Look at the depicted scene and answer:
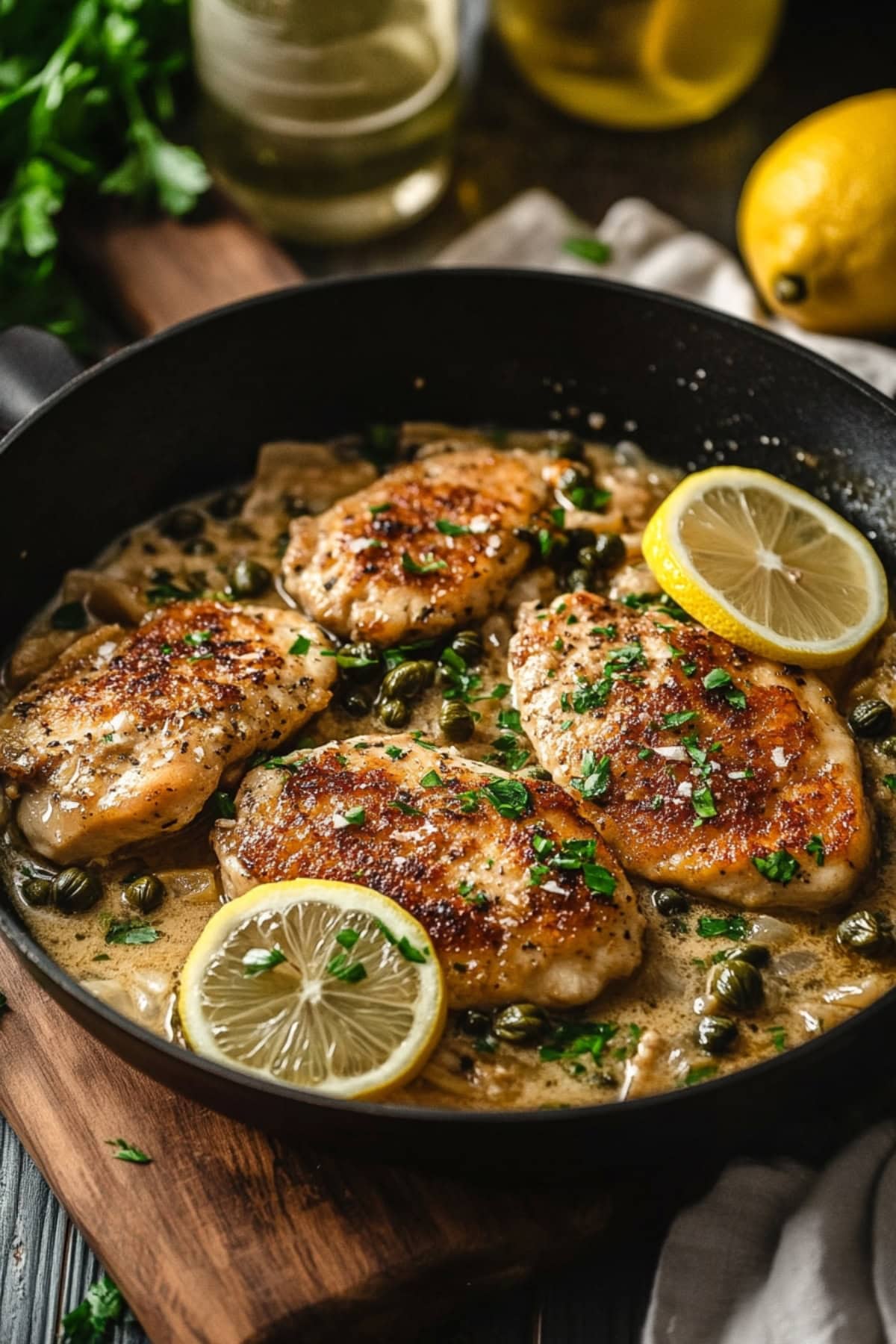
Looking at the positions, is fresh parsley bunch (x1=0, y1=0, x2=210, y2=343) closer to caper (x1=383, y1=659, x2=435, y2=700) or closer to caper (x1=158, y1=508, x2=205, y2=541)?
caper (x1=158, y1=508, x2=205, y2=541)

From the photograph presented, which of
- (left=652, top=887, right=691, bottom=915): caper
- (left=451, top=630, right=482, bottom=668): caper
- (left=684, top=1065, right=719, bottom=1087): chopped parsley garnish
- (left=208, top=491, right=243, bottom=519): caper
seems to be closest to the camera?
(left=684, top=1065, right=719, bottom=1087): chopped parsley garnish

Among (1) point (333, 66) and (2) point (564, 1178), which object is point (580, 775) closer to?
(2) point (564, 1178)

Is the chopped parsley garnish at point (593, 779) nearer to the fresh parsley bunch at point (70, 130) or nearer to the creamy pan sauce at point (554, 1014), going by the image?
the creamy pan sauce at point (554, 1014)

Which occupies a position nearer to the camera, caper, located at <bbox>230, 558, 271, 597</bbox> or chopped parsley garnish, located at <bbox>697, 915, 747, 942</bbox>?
chopped parsley garnish, located at <bbox>697, 915, 747, 942</bbox>

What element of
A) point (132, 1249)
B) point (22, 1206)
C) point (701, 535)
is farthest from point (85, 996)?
point (701, 535)

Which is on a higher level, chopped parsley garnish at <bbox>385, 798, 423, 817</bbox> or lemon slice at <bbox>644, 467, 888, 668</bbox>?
chopped parsley garnish at <bbox>385, 798, 423, 817</bbox>

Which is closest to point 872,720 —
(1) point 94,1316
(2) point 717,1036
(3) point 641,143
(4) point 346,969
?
(2) point 717,1036

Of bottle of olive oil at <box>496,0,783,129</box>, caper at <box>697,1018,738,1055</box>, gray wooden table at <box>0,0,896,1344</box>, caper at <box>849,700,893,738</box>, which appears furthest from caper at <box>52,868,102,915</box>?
bottle of olive oil at <box>496,0,783,129</box>
